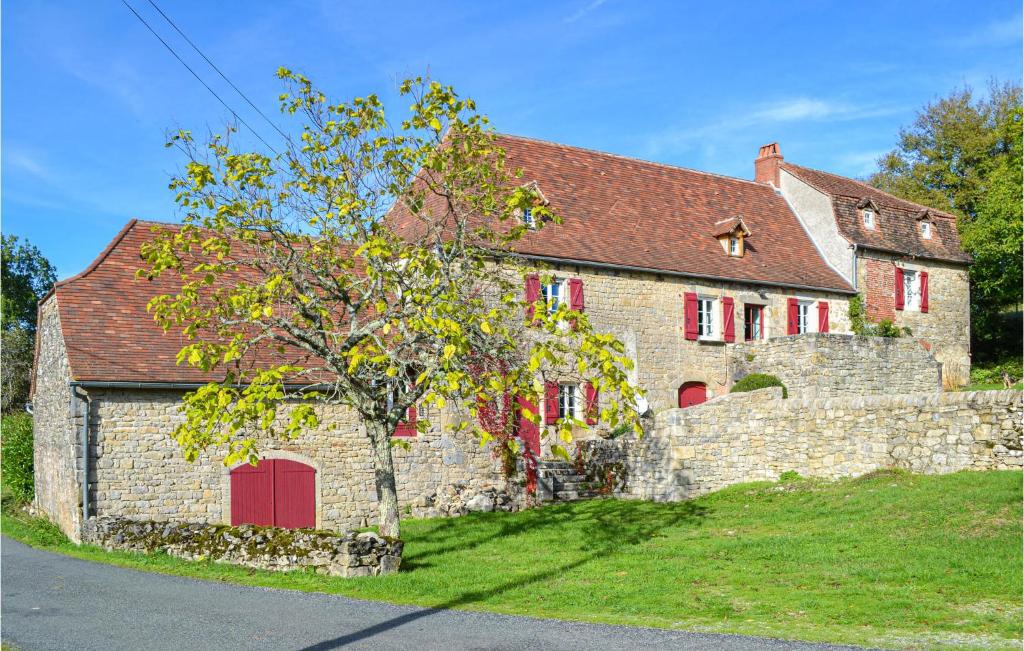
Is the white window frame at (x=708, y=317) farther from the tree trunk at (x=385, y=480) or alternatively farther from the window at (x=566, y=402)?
the tree trunk at (x=385, y=480)

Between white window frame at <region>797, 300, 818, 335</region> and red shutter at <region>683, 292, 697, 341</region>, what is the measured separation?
13.0ft

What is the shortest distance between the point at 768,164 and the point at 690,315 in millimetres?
9178

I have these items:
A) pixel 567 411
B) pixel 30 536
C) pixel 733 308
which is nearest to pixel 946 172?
pixel 733 308

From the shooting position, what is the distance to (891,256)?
2825cm

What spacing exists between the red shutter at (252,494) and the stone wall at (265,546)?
8.33ft

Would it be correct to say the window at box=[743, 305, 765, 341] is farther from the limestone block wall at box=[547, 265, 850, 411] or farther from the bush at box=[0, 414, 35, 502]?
the bush at box=[0, 414, 35, 502]

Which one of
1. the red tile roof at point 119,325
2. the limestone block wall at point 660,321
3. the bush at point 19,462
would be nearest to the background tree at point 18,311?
the bush at point 19,462

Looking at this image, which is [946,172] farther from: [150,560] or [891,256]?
[150,560]

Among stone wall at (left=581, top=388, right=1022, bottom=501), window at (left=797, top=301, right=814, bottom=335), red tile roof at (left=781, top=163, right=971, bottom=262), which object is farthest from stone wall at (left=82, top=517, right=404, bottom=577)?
red tile roof at (left=781, top=163, right=971, bottom=262)

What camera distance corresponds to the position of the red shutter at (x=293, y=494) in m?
18.6

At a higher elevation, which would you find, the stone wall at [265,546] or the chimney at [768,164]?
the chimney at [768,164]

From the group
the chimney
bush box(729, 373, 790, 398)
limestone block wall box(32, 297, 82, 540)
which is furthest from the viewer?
the chimney

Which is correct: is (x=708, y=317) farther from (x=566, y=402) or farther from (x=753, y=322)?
(x=566, y=402)

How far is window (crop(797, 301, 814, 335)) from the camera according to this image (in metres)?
26.8
